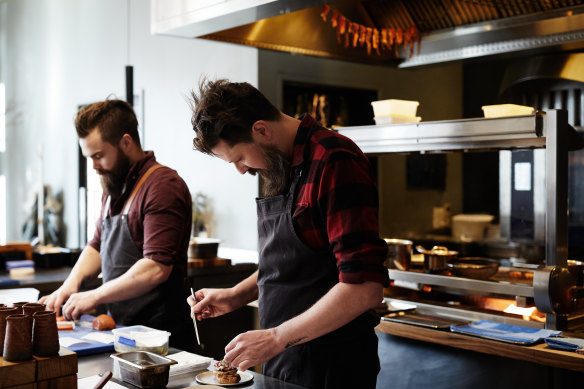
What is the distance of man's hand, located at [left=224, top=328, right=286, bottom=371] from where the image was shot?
6.11 feet

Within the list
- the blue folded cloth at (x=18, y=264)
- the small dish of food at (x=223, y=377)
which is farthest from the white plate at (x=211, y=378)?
the blue folded cloth at (x=18, y=264)

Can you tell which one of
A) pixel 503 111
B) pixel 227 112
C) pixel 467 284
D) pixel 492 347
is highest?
pixel 503 111

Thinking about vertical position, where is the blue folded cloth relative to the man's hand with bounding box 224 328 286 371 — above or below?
below

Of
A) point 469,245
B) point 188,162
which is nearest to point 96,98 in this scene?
point 188,162

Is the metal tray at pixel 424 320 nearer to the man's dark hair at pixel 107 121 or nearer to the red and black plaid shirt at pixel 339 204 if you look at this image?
the red and black plaid shirt at pixel 339 204

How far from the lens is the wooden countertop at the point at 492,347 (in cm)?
248

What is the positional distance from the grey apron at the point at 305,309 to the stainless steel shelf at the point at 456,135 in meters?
1.14

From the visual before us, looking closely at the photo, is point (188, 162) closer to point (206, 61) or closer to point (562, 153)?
point (206, 61)

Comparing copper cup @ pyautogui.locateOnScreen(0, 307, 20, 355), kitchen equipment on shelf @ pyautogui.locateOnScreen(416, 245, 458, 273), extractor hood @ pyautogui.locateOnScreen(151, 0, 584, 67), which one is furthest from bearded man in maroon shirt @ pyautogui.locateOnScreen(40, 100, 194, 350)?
kitchen equipment on shelf @ pyautogui.locateOnScreen(416, 245, 458, 273)

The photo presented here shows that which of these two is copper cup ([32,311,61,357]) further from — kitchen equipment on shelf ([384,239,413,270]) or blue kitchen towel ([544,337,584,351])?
kitchen equipment on shelf ([384,239,413,270])

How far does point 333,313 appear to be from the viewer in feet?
6.31

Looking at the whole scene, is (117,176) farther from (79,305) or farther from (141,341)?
(141,341)

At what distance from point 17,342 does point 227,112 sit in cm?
89

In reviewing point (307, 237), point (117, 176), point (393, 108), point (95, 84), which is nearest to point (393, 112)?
point (393, 108)
